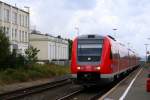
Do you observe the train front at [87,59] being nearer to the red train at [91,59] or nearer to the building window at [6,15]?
the red train at [91,59]

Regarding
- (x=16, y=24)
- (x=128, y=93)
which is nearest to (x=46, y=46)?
(x=16, y=24)

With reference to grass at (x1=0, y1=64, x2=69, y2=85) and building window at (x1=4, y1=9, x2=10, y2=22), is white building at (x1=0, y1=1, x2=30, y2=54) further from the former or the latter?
grass at (x1=0, y1=64, x2=69, y2=85)

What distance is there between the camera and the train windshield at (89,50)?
2566 centimetres

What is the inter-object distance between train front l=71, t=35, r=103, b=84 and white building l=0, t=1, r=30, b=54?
46.7m

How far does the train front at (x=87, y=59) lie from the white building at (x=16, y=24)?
1838 inches

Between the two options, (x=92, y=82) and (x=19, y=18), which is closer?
(x=92, y=82)

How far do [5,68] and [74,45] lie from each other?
15.0 meters

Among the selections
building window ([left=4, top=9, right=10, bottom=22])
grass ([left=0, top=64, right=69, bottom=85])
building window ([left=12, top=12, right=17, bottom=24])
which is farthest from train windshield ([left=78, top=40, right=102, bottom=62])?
building window ([left=12, top=12, right=17, bottom=24])

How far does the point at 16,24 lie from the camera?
8175 centimetres

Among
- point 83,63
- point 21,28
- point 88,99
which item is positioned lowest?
point 88,99

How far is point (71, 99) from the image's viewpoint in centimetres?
2208

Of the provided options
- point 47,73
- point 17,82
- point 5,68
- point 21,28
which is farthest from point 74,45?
point 21,28

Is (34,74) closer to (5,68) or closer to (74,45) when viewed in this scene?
(5,68)

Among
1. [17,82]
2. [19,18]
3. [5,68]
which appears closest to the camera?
[17,82]
